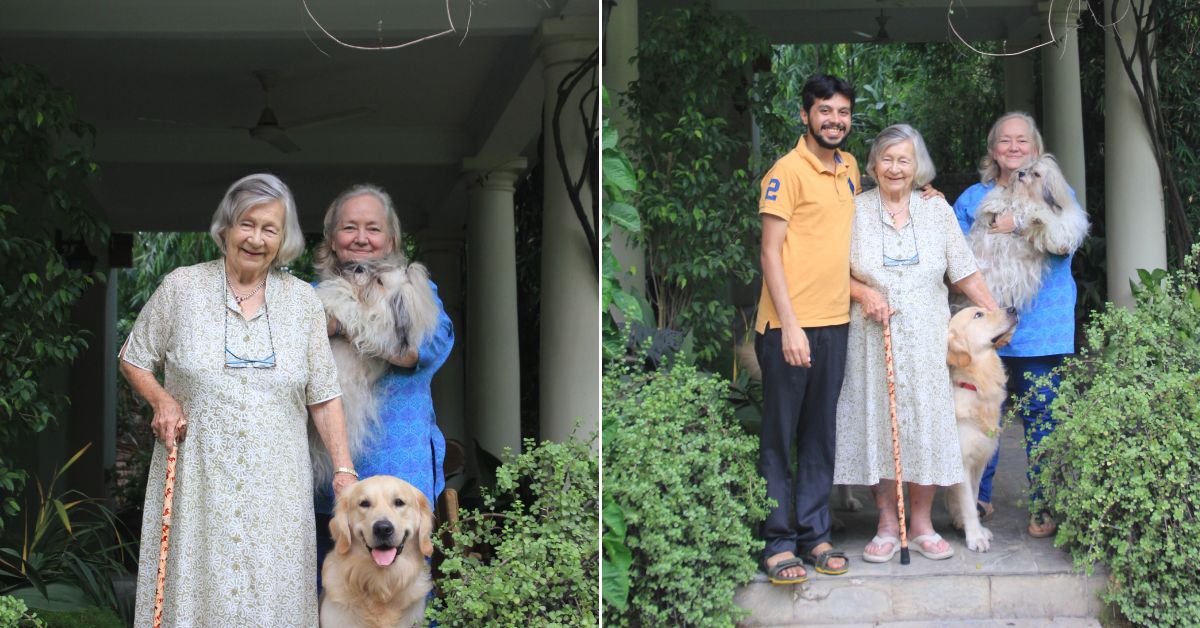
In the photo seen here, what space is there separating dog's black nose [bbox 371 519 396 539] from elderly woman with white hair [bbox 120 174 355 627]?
20 centimetres

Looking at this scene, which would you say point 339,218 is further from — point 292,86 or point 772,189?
point 292,86

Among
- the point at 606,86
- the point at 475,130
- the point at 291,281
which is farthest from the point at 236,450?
the point at 475,130

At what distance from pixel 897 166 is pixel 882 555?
144 cm

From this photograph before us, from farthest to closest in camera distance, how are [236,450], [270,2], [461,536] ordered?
1. [270,2]
2. [461,536]
3. [236,450]

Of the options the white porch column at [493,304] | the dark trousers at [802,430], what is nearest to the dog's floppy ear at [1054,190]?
the dark trousers at [802,430]

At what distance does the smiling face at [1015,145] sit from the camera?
5.16m

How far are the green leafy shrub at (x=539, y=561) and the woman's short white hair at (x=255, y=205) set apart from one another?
0.98 m

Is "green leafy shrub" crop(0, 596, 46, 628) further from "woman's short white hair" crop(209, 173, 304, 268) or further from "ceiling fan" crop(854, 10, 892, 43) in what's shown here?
"ceiling fan" crop(854, 10, 892, 43)

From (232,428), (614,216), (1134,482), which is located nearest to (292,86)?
(614,216)

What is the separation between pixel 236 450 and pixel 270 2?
2.71 meters

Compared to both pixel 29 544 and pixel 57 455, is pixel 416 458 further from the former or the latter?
pixel 57 455

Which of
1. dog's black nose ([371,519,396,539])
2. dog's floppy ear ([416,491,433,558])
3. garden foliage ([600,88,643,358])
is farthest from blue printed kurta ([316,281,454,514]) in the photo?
garden foliage ([600,88,643,358])

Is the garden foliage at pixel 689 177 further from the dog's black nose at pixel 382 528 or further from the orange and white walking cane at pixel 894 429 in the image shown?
the dog's black nose at pixel 382 528

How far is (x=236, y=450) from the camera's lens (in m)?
3.61
